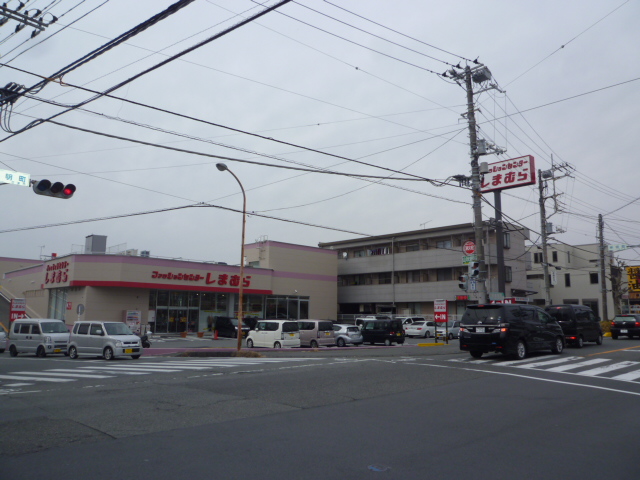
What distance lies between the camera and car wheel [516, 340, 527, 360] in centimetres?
1756

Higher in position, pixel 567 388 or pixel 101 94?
pixel 101 94

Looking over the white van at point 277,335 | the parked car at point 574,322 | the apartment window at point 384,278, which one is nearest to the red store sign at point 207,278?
the white van at point 277,335

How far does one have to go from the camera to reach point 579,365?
53.3 ft

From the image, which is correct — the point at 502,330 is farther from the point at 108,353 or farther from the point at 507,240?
the point at 507,240

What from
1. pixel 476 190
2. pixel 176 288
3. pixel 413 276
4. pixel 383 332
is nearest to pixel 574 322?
pixel 476 190

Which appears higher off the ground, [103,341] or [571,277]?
[571,277]

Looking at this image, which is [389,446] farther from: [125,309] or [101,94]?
[125,309]

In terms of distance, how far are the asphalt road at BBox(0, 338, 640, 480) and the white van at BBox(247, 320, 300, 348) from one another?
13.4 metres

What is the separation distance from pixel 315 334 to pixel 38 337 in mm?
13661

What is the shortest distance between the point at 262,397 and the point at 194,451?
12.7 ft

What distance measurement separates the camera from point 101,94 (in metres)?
12.2

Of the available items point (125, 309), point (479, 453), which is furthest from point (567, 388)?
point (125, 309)

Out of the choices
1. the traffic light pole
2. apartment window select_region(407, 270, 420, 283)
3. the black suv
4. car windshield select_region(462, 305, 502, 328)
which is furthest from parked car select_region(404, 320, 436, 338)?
car windshield select_region(462, 305, 502, 328)

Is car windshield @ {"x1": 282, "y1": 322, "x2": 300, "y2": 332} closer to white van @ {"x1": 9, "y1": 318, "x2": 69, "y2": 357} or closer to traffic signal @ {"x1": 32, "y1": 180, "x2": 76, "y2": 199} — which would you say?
white van @ {"x1": 9, "y1": 318, "x2": 69, "y2": 357}
